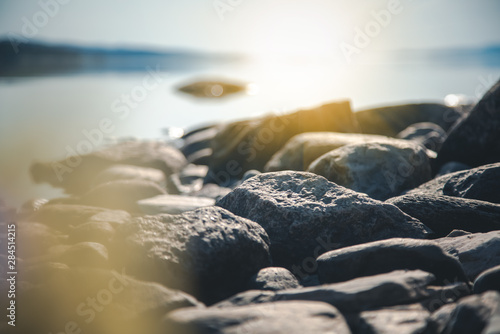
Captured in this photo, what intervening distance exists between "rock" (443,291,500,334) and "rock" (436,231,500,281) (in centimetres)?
82

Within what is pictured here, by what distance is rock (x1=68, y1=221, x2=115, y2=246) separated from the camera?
3879 millimetres

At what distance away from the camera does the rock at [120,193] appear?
585 cm

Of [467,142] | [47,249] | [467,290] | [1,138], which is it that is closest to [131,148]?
[1,138]

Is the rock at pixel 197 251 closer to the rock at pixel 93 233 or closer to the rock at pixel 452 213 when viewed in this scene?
the rock at pixel 93 233

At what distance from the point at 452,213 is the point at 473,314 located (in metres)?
1.70

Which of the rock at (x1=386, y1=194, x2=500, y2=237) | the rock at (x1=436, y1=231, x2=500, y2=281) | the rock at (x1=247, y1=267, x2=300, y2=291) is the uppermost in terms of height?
the rock at (x1=386, y1=194, x2=500, y2=237)

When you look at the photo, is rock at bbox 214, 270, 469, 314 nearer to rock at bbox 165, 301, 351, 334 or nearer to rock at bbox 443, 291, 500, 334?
rock at bbox 165, 301, 351, 334

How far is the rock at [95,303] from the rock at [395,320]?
982 mm

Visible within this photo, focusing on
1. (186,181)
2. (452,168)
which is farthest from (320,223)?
(186,181)

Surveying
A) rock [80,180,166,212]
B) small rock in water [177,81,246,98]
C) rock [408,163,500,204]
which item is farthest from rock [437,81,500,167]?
small rock in water [177,81,246,98]

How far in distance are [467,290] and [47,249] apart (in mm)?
3216

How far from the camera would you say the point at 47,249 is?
3.81 metres

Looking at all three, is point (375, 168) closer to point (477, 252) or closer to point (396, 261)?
point (477, 252)

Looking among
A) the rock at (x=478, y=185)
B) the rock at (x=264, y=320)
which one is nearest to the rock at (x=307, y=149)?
the rock at (x=478, y=185)
